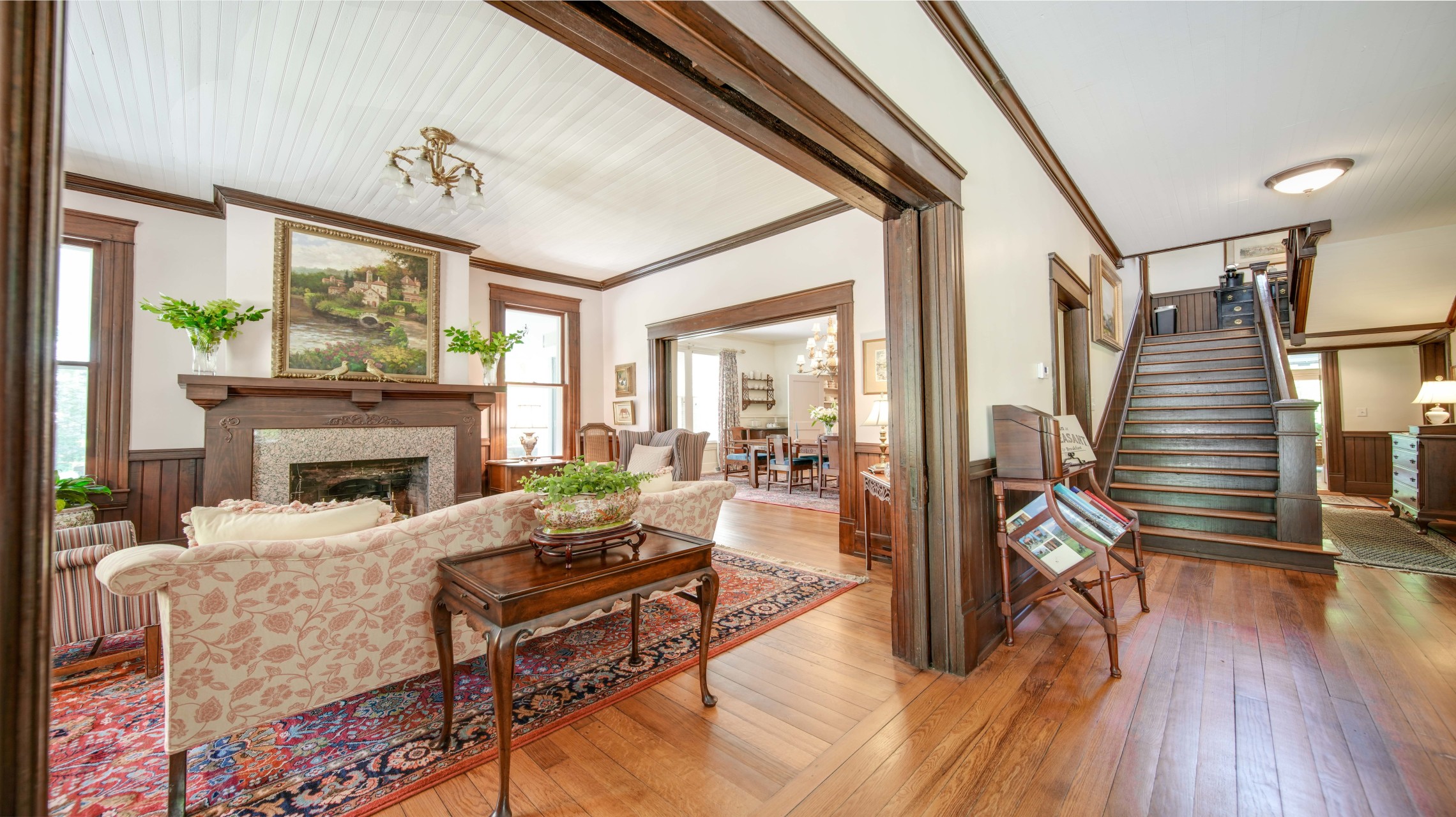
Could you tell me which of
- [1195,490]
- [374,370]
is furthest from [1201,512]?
[374,370]

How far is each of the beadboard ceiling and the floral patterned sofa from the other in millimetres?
1523

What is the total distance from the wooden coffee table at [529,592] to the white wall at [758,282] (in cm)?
265

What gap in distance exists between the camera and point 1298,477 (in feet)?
12.9

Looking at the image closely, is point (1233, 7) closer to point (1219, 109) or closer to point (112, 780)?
point (1219, 109)

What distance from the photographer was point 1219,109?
131 inches

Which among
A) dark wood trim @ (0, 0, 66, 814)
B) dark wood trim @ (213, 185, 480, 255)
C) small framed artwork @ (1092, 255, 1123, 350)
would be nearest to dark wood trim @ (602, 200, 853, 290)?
dark wood trim @ (213, 185, 480, 255)

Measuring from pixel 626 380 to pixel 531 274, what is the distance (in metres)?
1.68

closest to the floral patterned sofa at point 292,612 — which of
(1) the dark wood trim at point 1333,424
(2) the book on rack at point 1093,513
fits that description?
(2) the book on rack at point 1093,513

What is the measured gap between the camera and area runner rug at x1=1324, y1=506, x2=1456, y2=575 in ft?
12.7

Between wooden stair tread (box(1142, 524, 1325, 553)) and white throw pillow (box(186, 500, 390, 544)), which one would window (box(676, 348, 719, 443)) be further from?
white throw pillow (box(186, 500, 390, 544))

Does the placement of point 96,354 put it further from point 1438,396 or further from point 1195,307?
point 1195,307

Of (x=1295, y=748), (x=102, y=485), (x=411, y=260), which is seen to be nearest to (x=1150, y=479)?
(x=1295, y=748)

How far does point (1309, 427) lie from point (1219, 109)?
2.44 m

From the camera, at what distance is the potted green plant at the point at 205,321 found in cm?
398
